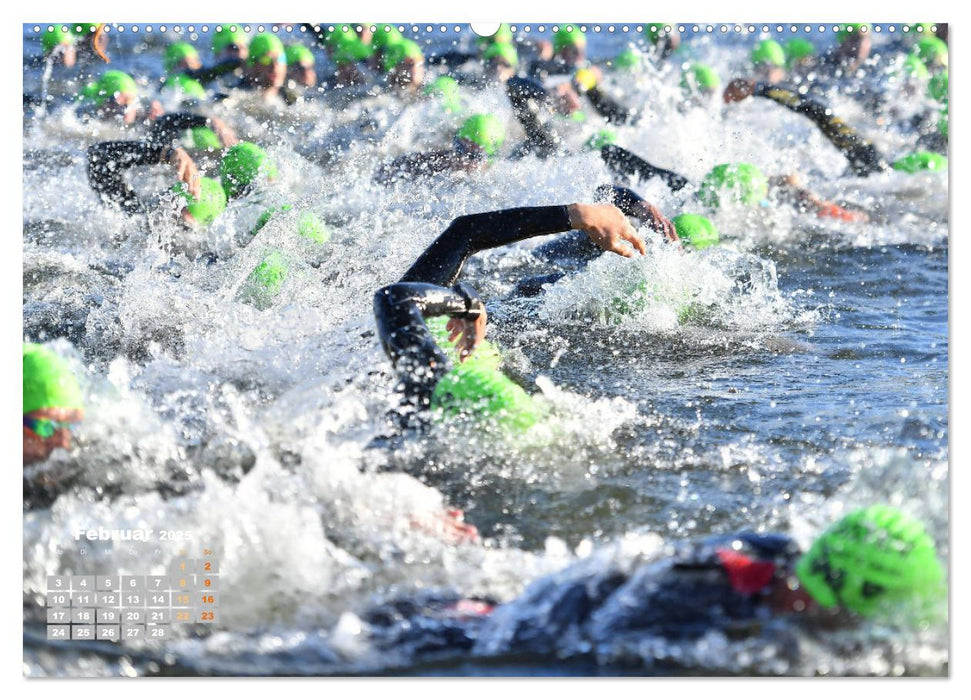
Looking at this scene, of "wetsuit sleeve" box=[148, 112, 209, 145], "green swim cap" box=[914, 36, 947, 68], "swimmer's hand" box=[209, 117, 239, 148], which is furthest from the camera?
"swimmer's hand" box=[209, 117, 239, 148]

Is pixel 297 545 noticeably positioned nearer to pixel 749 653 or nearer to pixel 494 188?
pixel 749 653

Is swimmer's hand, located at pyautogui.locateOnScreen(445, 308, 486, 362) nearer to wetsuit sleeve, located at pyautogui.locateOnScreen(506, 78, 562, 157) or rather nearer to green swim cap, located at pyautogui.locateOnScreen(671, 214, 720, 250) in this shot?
green swim cap, located at pyautogui.locateOnScreen(671, 214, 720, 250)

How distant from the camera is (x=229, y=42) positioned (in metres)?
5.13

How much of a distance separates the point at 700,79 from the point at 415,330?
4.68 metres

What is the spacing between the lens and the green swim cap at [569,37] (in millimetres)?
4116

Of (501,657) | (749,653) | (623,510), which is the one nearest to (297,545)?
(501,657)

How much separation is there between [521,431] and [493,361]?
2.21 feet

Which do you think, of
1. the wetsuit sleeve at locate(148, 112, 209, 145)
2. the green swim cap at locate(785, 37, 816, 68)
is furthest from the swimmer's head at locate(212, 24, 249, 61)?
the green swim cap at locate(785, 37, 816, 68)

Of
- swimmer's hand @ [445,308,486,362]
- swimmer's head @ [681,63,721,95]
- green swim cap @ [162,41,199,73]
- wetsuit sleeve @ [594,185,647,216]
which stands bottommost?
swimmer's hand @ [445,308,486,362]

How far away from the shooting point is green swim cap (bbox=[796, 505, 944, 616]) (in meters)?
2.50

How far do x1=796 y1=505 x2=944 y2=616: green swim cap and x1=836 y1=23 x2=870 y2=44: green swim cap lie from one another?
220 cm

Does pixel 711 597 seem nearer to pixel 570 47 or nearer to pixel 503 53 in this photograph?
pixel 503 53

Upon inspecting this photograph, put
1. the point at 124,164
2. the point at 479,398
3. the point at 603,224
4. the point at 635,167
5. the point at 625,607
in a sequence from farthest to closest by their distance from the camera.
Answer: the point at 635,167 < the point at 124,164 < the point at 603,224 < the point at 479,398 < the point at 625,607

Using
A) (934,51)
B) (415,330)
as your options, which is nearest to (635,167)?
(934,51)
